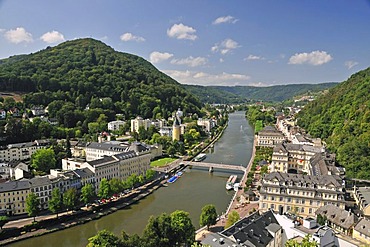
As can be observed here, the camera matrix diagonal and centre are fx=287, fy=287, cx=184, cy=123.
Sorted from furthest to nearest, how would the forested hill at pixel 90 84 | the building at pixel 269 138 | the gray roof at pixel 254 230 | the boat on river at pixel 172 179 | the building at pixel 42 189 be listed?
the forested hill at pixel 90 84, the building at pixel 269 138, the boat on river at pixel 172 179, the building at pixel 42 189, the gray roof at pixel 254 230

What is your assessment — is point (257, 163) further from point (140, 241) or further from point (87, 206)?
point (140, 241)

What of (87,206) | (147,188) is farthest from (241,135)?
(87,206)

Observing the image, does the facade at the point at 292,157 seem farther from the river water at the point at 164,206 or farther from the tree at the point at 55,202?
the tree at the point at 55,202

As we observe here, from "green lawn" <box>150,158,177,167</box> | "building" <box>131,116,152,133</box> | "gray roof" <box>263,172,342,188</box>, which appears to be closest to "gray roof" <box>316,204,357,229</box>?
"gray roof" <box>263,172,342,188</box>

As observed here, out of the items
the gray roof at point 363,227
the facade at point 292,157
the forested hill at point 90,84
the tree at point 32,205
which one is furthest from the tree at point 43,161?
the gray roof at point 363,227

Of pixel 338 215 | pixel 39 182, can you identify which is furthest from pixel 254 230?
pixel 39 182

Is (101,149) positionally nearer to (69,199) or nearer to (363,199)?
(69,199)

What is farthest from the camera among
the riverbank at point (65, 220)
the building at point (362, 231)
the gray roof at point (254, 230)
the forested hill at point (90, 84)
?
the forested hill at point (90, 84)
